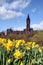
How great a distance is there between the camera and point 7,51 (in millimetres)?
4094

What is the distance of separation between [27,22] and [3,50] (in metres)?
6.43

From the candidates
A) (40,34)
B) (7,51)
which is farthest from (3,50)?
(40,34)

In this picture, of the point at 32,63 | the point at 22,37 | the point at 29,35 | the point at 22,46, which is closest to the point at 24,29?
the point at 29,35

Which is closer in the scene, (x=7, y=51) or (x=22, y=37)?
(x=7, y=51)

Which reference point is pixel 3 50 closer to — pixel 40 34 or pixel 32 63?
pixel 32 63

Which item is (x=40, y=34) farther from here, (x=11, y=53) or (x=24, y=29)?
(x=11, y=53)

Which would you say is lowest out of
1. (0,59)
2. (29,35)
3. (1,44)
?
(0,59)

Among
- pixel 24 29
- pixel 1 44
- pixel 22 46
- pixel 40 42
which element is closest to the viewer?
pixel 1 44

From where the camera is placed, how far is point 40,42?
841 cm

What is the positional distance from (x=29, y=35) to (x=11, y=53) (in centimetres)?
544

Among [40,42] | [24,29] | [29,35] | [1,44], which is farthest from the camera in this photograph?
[24,29]

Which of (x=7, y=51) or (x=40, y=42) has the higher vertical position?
(x=40, y=42)

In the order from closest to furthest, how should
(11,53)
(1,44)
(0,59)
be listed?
1. (0,59)
2. (11,53)
3. (1,44)

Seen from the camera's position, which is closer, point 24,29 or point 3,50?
point 3,50
